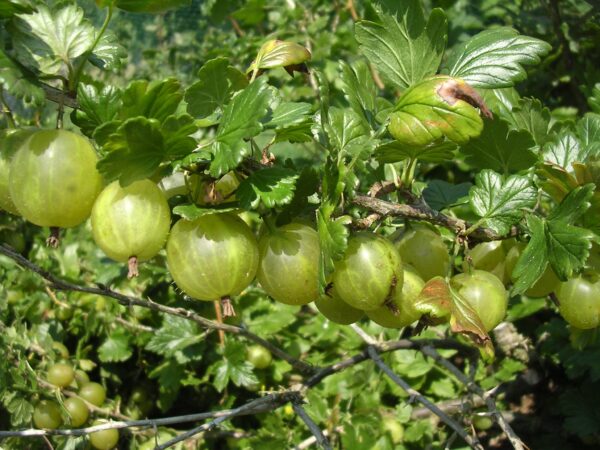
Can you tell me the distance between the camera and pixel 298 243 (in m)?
0.66

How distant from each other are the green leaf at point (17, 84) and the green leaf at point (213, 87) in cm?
16

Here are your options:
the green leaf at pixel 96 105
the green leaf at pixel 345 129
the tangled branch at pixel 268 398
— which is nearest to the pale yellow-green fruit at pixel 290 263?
the green leaf at pixel 345 129

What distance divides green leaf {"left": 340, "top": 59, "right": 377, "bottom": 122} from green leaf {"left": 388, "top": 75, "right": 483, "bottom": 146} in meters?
0.11

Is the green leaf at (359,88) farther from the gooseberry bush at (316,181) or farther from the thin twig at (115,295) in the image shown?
the thin twig at (115,295)

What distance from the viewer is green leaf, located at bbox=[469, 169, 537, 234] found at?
29.3 inches

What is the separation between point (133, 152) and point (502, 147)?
1.65 ft

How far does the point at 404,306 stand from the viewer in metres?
0.71

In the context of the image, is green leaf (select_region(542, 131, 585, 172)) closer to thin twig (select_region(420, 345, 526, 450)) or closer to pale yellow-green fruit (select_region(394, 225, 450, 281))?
pale yellow-green fruit (select_region(394, 225, 450, 281))

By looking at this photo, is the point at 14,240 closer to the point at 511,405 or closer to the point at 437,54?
the point at 437,54

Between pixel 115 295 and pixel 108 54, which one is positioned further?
pixel 115 295

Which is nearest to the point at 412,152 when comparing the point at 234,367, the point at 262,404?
the point at 262,404

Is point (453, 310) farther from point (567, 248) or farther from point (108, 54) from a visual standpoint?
point (108, 54)

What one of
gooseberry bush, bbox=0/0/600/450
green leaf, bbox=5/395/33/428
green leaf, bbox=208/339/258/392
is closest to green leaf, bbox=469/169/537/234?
gooseberry bush, bbox=0/0/600/450

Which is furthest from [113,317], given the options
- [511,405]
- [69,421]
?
[511,405]
